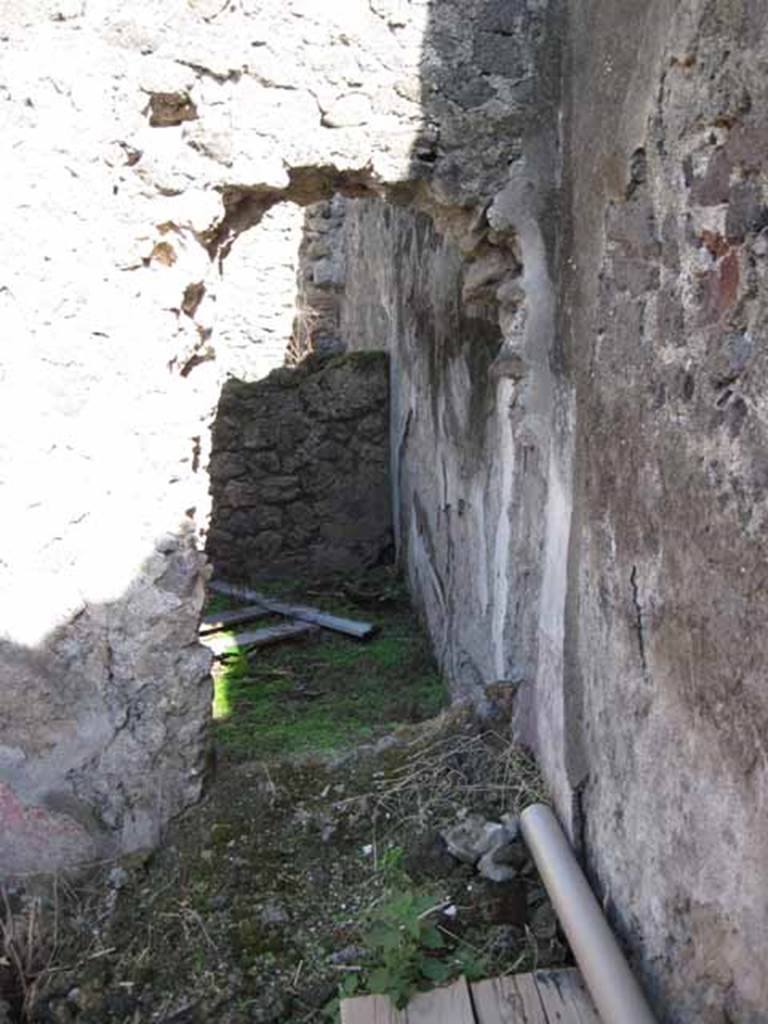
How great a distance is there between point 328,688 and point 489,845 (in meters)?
2.17

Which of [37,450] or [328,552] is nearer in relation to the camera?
[37,450]

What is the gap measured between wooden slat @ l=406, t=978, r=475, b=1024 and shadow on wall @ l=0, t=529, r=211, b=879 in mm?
951

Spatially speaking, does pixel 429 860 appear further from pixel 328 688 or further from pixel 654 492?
pixel 328 688

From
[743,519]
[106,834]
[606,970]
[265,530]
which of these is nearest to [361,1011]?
[606,970]

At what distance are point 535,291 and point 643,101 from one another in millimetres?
885

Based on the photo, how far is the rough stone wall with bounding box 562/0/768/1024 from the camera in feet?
5.18

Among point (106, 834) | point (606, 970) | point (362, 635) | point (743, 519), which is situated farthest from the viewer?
point (362, 635)

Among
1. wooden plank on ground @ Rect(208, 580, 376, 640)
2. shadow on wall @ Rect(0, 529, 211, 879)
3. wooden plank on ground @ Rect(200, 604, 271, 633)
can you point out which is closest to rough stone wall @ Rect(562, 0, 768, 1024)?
shadow on wall @ Rect(0, 529, 211, 879)

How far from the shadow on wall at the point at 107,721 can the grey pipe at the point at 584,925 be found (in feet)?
3.23

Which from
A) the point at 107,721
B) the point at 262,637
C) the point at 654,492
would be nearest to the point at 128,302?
the point at 107,721

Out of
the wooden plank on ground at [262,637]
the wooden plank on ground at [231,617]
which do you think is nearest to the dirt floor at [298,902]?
the wooden plank on ground at [262,637]

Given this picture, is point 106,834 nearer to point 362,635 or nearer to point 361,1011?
point 361,1011

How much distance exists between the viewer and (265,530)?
6297 mm

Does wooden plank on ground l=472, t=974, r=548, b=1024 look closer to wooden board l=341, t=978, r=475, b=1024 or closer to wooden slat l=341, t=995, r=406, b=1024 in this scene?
wooden board l=341, t=978, r=475, b=1024
